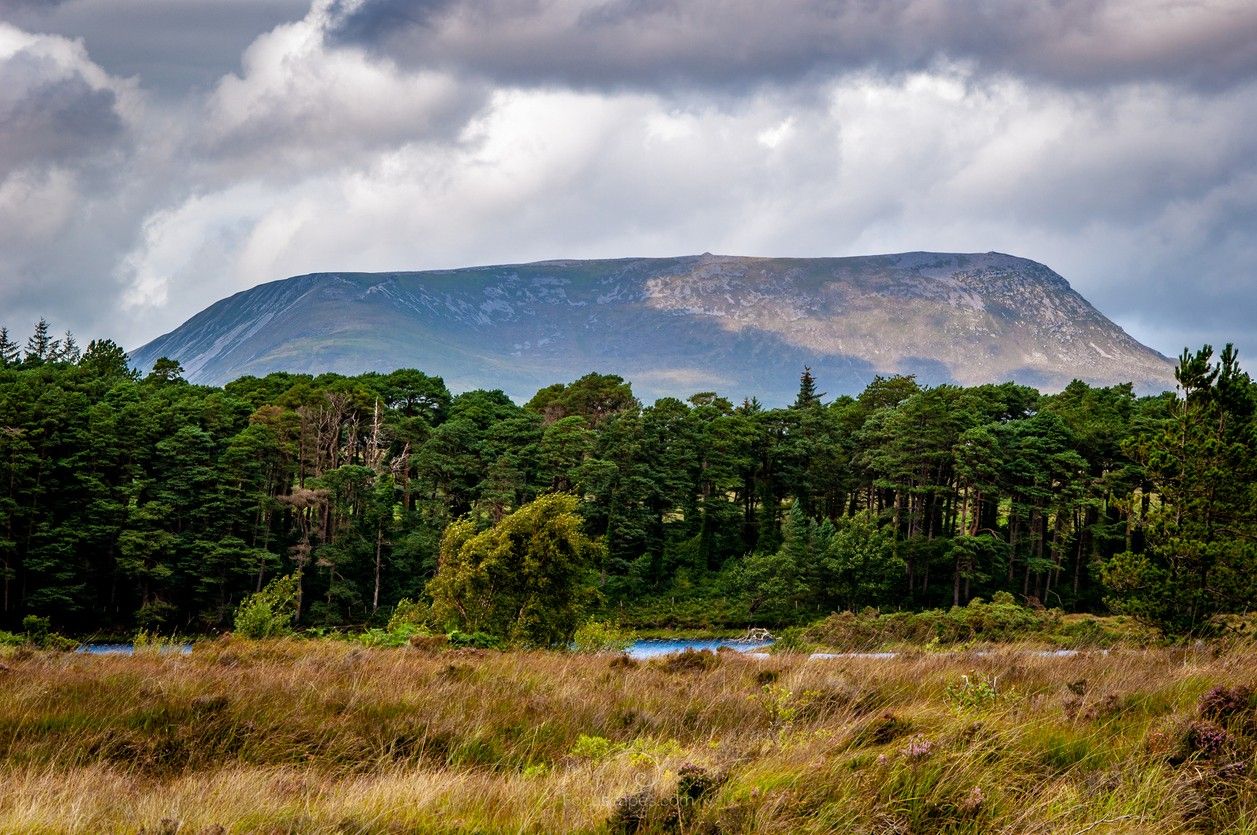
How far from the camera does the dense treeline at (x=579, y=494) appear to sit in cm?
5838

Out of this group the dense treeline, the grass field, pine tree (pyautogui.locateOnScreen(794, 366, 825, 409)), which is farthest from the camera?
pine tree (pyautogui.locateOnScreen(794, 366, 825, 409))

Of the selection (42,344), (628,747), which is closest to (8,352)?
(42,344)

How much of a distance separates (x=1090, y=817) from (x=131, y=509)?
6627 centimetres

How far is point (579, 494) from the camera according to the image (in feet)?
240

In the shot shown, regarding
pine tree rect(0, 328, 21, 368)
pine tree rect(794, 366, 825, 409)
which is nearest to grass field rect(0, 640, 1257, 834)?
pine tree rect(794, 366, 825, 409)

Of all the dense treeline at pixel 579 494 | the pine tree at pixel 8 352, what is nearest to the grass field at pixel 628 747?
the dense treeline at pixel 579 494

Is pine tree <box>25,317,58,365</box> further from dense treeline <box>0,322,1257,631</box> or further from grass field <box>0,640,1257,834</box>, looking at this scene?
grass field <box>0,640,1257,834</box>

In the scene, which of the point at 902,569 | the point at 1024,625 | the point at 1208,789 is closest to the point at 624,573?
the point at 902,569

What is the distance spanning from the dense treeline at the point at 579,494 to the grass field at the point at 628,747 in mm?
44786

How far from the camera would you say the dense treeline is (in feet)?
192

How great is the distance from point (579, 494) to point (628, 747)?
6748 centimetres

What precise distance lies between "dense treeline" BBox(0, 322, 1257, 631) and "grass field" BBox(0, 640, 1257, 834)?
44.8 meters

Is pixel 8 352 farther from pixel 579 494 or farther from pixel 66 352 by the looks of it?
pixel 579 494

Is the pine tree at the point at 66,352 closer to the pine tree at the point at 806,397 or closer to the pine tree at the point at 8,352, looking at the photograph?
the pine tree at the point at 8,352
